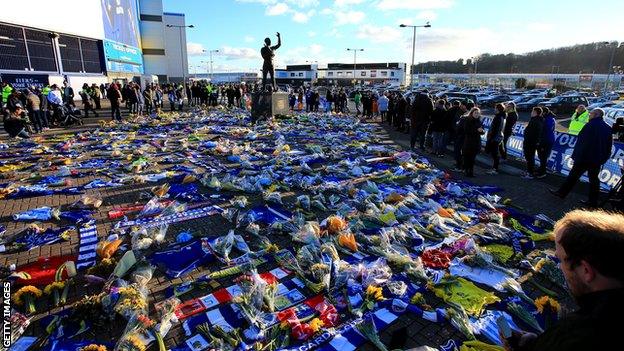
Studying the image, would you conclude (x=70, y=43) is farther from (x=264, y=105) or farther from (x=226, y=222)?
(x=226, y=222)

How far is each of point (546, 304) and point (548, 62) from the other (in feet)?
464

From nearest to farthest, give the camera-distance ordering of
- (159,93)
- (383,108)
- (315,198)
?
(315,198)
(383,108)
(159,93)

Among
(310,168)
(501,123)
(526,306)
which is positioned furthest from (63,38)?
(526,306)

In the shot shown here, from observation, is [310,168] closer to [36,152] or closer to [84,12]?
[36,152]

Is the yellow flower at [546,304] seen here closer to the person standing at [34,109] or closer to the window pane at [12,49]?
the person standing at [34,109]

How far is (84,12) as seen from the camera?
124 feet

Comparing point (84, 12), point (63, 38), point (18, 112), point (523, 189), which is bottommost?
point (523, 189)

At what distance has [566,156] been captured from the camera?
9.56 meters

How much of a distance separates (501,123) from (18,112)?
16361 millimetres

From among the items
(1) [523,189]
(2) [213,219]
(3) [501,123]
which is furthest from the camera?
(3) [501,123]

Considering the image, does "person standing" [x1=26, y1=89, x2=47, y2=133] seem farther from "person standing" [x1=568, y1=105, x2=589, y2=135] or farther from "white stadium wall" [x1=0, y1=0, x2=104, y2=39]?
"person standing" [x1=568, y1=105, x2=589, y2=135]

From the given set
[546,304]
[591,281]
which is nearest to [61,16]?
[546,304]

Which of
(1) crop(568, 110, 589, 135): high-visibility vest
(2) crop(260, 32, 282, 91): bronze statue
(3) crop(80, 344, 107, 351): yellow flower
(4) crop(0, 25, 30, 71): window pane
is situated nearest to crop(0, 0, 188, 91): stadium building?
(4) crop(0, 25, 30, 71): window pane

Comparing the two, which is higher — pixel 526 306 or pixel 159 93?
pixel 159 93
